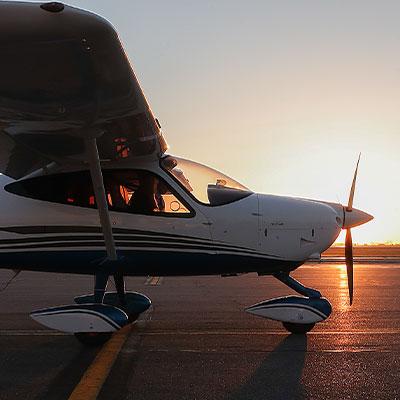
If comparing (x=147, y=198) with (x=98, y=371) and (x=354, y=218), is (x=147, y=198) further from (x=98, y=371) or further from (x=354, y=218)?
(x=354, y=218)

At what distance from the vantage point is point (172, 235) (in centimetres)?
688

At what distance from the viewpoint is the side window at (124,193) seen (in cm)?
695

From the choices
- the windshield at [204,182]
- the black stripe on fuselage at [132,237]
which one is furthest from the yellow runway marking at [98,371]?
the windshield at [204,182]

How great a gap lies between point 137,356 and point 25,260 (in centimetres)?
222

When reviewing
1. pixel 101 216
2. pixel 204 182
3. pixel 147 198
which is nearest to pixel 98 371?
pixel 101 216

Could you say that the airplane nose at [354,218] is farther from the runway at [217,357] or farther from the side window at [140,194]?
the side window at [140,194]

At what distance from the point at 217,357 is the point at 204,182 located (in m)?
2.41

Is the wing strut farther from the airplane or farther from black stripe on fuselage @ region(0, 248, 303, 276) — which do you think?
black stripe on fuselage @ region(0, 248, 303, 276)

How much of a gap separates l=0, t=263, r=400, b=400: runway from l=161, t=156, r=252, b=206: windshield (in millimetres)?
1715

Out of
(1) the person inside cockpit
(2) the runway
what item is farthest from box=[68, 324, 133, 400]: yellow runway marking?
(1) the person inside cockpit

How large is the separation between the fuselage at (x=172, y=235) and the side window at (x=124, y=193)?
3 centimetres

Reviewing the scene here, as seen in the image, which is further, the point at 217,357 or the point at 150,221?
the point at 150,221

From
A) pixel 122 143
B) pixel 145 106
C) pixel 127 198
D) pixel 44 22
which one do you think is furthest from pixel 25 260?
pixel 44 22

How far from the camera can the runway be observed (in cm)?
451
